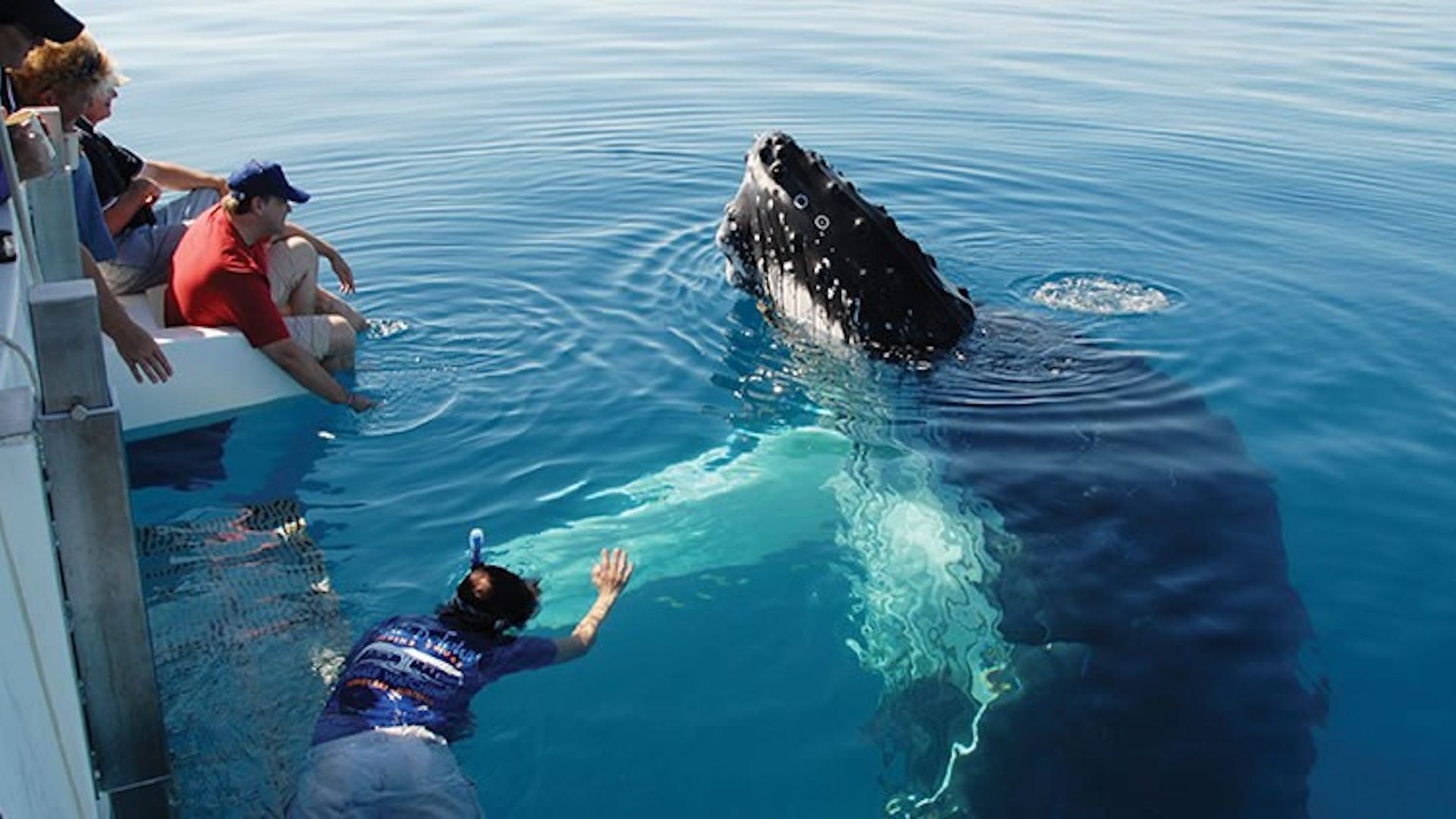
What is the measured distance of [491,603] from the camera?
18.5 ft

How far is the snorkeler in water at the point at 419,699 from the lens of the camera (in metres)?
5.05

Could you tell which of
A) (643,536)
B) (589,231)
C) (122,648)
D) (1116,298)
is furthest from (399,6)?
(122,648)

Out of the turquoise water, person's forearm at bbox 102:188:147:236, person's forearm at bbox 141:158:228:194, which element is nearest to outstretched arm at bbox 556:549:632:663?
the turquoise water

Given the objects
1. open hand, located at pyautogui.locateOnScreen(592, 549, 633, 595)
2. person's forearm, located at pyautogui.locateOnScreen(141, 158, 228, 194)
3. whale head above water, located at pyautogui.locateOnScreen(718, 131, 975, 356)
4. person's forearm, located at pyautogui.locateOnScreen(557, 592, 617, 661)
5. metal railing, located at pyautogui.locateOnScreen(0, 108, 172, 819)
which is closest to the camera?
metal railing, located at pyautogui.locateOnScreen(0, 108, 172, 819)

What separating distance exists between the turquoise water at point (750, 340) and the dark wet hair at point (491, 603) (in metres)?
0.96

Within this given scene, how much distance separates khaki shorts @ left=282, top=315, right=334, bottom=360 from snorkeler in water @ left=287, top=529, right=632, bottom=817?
4.61 meters

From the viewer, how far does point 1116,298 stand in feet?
41.9

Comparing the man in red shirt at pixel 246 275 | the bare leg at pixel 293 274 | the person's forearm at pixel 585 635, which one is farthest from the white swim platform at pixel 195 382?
the person's forearm at pixel 585 635

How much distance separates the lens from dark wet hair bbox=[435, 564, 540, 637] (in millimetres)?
5648

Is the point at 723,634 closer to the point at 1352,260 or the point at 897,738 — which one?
the point at 897,738

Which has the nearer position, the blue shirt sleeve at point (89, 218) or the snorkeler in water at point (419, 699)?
the snorkeler in water at point (419, 699)

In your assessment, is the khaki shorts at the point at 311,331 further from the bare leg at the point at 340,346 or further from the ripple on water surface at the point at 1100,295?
the ripple on water surface at the point at 1100,295

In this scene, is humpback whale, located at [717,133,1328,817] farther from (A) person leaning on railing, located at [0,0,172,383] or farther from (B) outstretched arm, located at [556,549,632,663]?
(A) person leaning on railing, located at [0,0,172,383]

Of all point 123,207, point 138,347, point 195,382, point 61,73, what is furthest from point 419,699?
point 123,207
